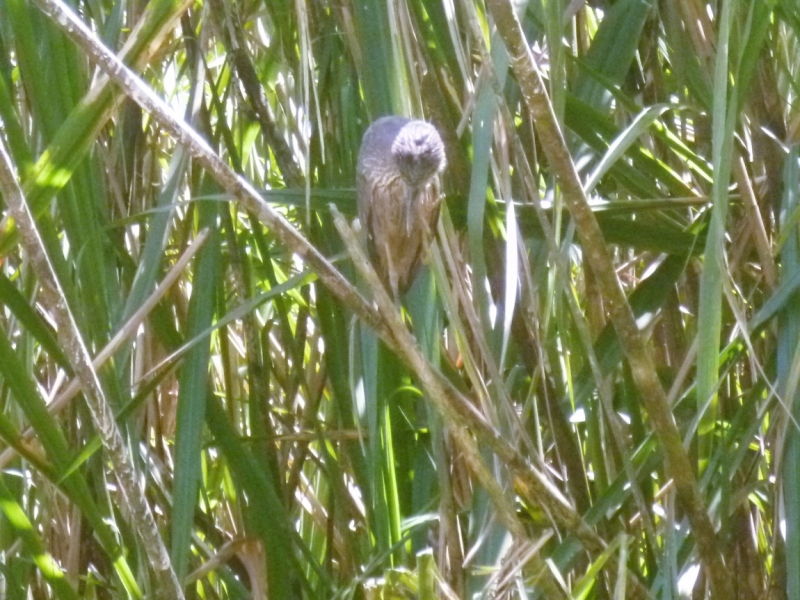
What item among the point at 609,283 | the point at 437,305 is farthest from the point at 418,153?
the point at 609,283

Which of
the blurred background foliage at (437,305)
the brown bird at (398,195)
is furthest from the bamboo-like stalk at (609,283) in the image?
the brown bird at (398,195)

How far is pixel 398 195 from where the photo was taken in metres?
1.31

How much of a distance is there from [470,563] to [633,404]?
0.32 metres

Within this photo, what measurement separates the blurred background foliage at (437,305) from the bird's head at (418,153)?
3cm

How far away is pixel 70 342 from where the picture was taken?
757mm

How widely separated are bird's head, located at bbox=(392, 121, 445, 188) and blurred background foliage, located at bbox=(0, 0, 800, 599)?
0.03 meters

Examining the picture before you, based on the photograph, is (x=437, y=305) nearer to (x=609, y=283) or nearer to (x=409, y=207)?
(x=409, y=207)

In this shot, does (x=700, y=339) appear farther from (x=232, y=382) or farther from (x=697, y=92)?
(x=232, y=382)

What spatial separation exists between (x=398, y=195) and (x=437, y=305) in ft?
0.83

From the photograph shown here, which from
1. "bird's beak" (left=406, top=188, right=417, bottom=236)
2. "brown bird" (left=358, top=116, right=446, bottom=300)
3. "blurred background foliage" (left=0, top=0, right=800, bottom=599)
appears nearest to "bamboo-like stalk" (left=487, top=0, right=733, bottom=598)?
"blurred background foliage" (left=0, top=0, right=800, bottom=599)

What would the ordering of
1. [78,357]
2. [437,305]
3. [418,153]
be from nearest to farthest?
1. [78,357]
2. [437,305]
3. [418,153]

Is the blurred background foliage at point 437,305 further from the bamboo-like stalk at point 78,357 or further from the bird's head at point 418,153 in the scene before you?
the bamboo-like stalk at point 78,357

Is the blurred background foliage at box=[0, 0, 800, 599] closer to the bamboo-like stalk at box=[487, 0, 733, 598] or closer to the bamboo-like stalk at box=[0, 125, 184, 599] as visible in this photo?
the bamboo-like stalk at box=[487, 0, 733, 598]

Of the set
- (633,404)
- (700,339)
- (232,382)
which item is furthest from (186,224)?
(700,339)
